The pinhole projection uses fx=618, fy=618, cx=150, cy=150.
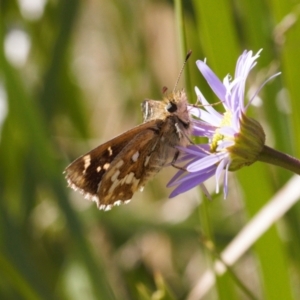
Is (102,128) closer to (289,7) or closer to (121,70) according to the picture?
(121,70)

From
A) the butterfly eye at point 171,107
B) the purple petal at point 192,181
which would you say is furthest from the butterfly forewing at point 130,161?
the purple petal at point 192,181

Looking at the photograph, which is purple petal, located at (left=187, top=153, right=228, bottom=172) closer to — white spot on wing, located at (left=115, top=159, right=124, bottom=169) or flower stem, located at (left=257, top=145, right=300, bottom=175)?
flower stem, located at (left=257, top=145, right=300, bottom=175)

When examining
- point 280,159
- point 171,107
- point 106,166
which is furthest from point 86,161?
point 280,159

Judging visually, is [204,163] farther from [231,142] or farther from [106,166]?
[106,166]

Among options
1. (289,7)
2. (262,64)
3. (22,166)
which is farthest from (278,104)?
(22,166)

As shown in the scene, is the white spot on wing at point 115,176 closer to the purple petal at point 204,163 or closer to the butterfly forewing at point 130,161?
the butterfly forewing at point 130,161

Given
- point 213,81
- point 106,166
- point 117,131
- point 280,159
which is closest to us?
point 280,159
